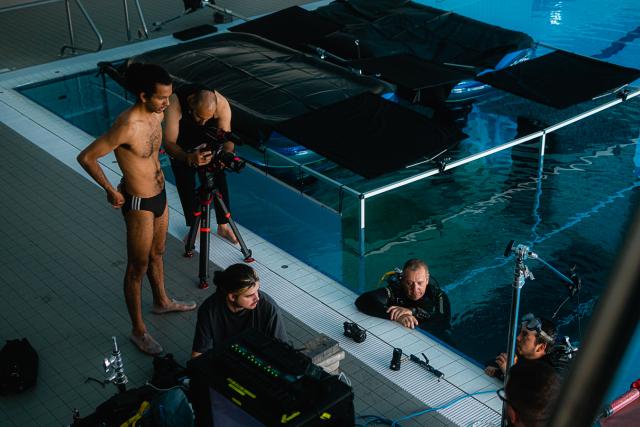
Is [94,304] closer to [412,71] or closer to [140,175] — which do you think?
[140,175]

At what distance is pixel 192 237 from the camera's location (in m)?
5.69

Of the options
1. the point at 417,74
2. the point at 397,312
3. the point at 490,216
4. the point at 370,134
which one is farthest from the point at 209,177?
the point at 417,74

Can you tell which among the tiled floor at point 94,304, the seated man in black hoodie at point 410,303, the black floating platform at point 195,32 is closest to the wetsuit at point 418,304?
the seated man in black hoodie at point 410,303

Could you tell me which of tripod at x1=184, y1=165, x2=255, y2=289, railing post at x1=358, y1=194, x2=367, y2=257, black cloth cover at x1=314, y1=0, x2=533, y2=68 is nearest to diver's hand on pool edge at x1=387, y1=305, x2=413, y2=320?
railing post at x1=358, y1=194, x2=367, y2=257

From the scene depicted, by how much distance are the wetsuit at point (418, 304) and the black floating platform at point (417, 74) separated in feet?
9.18

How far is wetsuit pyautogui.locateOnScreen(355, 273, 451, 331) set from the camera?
16.6 ft

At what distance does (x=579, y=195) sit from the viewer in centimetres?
704

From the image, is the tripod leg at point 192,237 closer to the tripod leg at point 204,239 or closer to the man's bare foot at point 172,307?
the tripod leg at point 204,239

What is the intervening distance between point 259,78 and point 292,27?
1692mm

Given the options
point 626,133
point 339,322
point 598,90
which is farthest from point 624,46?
point 339,322

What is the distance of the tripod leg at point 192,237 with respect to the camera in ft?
18.0

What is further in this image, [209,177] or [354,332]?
[209,177]

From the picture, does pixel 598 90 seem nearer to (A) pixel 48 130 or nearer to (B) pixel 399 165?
(B) pixel 399 165

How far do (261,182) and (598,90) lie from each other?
3.05 meters
